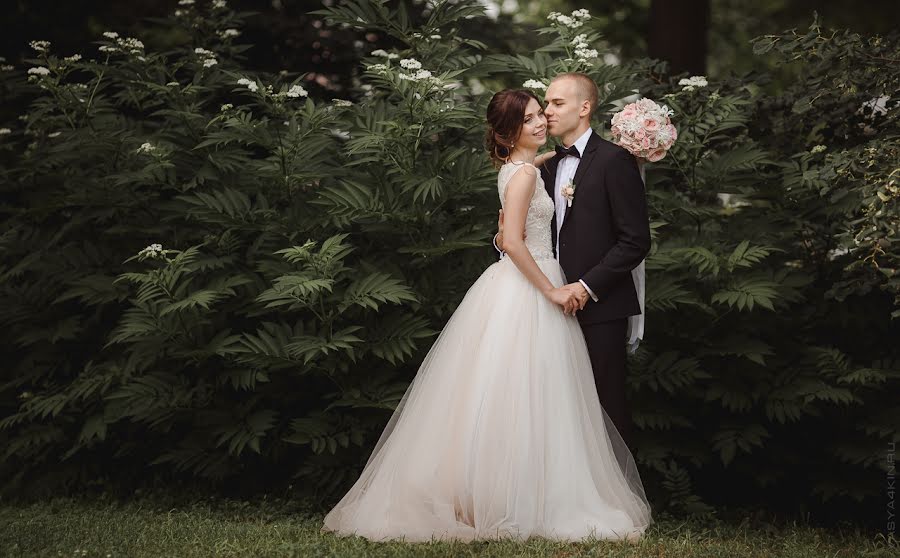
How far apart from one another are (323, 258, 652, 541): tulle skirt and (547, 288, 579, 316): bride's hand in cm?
8

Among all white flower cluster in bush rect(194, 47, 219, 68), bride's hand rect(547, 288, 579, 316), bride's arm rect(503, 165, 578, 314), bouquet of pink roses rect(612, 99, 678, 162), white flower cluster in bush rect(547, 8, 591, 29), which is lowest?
bride's hand rect(547, 288, 579, 316)

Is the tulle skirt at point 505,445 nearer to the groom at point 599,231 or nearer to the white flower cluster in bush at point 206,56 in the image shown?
the groom at point 599,231

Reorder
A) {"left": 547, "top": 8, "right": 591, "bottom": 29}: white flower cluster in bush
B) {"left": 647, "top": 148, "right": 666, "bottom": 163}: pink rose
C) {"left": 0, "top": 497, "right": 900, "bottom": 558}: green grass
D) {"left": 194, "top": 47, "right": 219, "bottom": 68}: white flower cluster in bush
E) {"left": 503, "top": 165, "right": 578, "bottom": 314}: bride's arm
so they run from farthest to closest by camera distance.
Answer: {"left": 194, "top": 47, "right": 219, "bottom": 68}: white flower cluster in bush
{"left": 547, "top": 8, "right": 591, "bottom": 29}: white flower cluster in bush
{"left": 647, "top": 148, "right": 666, "bottom": 163}: pink rose
{"left": 503, "top": 165, "right": 578, "bottom": 314}: bride's arm
{"left": 0, "top": 497, "right": 900, "bottom": 558}: green grass

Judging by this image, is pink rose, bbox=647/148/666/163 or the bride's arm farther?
pink rose, bbox=647/148/666/163

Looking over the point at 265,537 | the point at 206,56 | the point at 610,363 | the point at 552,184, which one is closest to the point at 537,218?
the point at 552,184

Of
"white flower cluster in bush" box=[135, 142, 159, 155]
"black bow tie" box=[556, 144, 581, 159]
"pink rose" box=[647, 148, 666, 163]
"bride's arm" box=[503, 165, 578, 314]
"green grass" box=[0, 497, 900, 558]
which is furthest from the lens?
"white flower cluster in bush" box=[135, 142, 159, 155]

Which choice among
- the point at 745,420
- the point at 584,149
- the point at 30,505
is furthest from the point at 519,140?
the point at 30,505

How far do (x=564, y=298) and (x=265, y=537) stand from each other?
2.27 m

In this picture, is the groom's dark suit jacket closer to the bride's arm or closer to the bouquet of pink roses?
the bouquet of pink roses

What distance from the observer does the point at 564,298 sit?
5.50 m

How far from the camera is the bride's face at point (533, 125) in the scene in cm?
553

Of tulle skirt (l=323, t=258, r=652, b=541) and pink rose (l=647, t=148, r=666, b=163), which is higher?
pink rose (l=647, t=148, r=666, b=163)

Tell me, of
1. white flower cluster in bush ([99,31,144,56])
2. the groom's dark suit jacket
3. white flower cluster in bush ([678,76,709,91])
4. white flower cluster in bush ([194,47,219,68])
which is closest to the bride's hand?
the groom's dark suit jacket

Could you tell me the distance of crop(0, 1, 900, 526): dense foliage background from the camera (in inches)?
256
